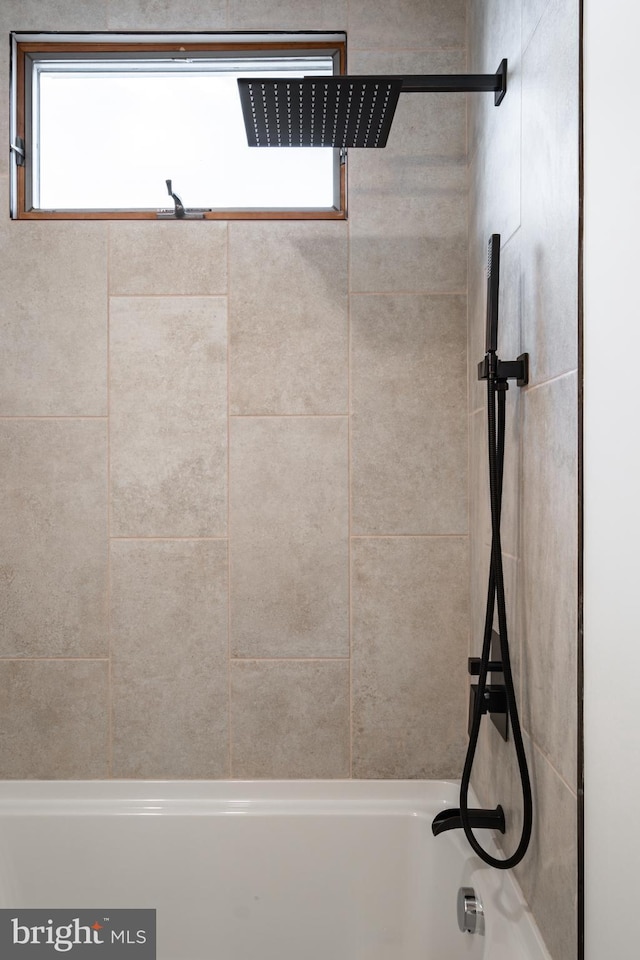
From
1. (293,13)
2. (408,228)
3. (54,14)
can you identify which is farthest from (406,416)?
(54,14)

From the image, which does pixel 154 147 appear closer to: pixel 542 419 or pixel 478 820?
pixel 542 419

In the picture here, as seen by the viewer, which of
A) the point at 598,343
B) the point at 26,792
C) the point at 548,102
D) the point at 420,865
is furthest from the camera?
the point at 26,792

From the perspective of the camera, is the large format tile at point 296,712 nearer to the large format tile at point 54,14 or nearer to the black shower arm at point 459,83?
the black shower arm at point 459,83

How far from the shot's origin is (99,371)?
1.83 metres

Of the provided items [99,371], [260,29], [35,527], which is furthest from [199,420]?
[260,29]

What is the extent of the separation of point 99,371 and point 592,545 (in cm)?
136

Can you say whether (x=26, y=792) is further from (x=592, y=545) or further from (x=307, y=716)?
(x=592, y=545)

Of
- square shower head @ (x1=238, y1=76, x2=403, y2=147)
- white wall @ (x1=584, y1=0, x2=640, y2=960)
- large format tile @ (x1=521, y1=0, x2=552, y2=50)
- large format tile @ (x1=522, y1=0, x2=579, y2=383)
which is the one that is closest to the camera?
white wall @ (x1=584, y1=0, x2=640, y2=960)

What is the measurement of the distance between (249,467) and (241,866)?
39.0 inches

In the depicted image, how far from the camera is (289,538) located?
5.99ft

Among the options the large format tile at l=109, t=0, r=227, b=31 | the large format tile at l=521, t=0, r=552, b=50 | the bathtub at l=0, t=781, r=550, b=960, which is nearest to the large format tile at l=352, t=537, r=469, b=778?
the bathtub at l=0, t=781, r=550, b=960

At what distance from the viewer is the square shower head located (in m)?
1.36

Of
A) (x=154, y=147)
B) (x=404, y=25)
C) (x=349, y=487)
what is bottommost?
(x=349, y=487)

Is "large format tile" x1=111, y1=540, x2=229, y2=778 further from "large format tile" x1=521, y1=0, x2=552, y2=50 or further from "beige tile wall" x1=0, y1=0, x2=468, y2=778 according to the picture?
"large format tile" x1=521, y1=0, x2=552, y2=50
